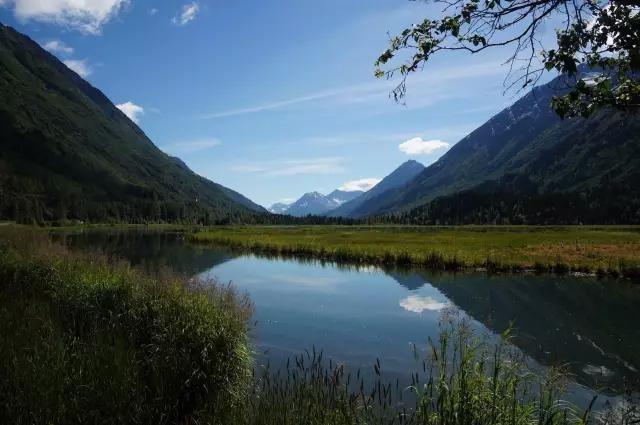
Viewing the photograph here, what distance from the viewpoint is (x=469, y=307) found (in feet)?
84.6

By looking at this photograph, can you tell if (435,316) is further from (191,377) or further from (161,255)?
(161,255)

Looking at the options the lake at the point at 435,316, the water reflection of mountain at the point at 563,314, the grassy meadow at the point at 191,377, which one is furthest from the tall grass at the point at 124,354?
the water reflection of mountain at the point at 563,314

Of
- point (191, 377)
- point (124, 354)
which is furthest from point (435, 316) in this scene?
point (124, 354)

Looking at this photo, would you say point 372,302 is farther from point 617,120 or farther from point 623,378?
point 617,120

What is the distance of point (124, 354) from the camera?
979cm

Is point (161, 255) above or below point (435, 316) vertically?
above

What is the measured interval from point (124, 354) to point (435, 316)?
56.8 ft

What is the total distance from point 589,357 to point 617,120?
13518 millimetres

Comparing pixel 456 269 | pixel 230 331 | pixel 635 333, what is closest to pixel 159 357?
pixel 230 331

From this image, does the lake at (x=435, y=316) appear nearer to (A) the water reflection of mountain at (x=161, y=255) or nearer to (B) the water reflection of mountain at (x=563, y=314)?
(B) the water reflection of mountain at (x=563, y=314)

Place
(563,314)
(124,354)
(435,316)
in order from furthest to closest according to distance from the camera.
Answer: (563,314), (435,316), (124,354)

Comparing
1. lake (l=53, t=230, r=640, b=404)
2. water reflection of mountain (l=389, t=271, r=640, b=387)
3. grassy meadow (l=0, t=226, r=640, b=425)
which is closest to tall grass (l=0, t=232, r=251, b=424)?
grassy meadow (l=0, t=226, r=640, b=425)

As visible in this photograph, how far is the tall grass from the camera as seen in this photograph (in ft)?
26.3

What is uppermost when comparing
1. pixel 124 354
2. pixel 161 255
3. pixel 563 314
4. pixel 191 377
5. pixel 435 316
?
pixel 124 354
